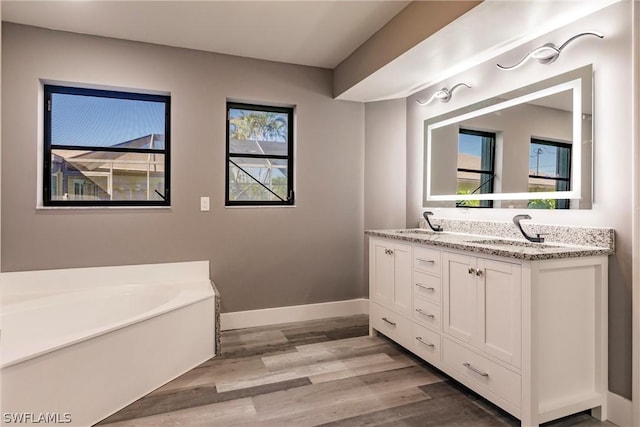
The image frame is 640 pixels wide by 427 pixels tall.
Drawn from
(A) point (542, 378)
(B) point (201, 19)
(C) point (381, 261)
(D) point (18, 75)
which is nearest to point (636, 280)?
(A) point (542, 378)

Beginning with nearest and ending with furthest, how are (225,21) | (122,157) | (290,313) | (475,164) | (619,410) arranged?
(619,410)
(225,21)
(475,164)
(122,157)
(290,313)

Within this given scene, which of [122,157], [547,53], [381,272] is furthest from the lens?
[122,157]

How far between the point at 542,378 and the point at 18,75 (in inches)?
154

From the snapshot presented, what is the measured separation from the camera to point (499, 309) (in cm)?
184

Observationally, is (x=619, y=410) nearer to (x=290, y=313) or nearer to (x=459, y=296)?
(x=459, y=296)

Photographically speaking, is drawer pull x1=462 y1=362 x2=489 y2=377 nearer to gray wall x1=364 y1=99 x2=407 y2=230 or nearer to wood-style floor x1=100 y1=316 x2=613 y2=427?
wood-style floor x1=100 y1=316 x2=613 y2=427

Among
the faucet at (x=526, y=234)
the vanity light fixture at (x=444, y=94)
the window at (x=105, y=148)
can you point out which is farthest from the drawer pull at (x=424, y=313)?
the window at (x=105, y=148)

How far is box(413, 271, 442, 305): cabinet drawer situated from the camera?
227cm

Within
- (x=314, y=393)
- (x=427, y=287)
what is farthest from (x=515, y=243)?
(x=314, y=393)

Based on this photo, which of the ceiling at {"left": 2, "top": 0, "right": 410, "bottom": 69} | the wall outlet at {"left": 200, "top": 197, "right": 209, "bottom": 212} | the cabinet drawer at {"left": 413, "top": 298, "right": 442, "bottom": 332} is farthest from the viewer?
the wall outlet at {"left": 200, "top": 197, "right": 209, "bottom": 212}

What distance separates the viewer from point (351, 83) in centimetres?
318

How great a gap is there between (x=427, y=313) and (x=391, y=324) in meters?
0.47

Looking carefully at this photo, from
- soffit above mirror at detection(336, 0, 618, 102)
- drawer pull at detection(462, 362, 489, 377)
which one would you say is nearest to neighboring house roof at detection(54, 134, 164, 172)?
soffit above mirror at detection(336, 0, 618, 102)

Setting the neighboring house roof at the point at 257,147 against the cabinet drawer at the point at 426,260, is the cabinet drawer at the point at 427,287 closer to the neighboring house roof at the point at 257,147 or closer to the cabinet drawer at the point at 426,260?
the cabinet drawer at the point at 426,260
